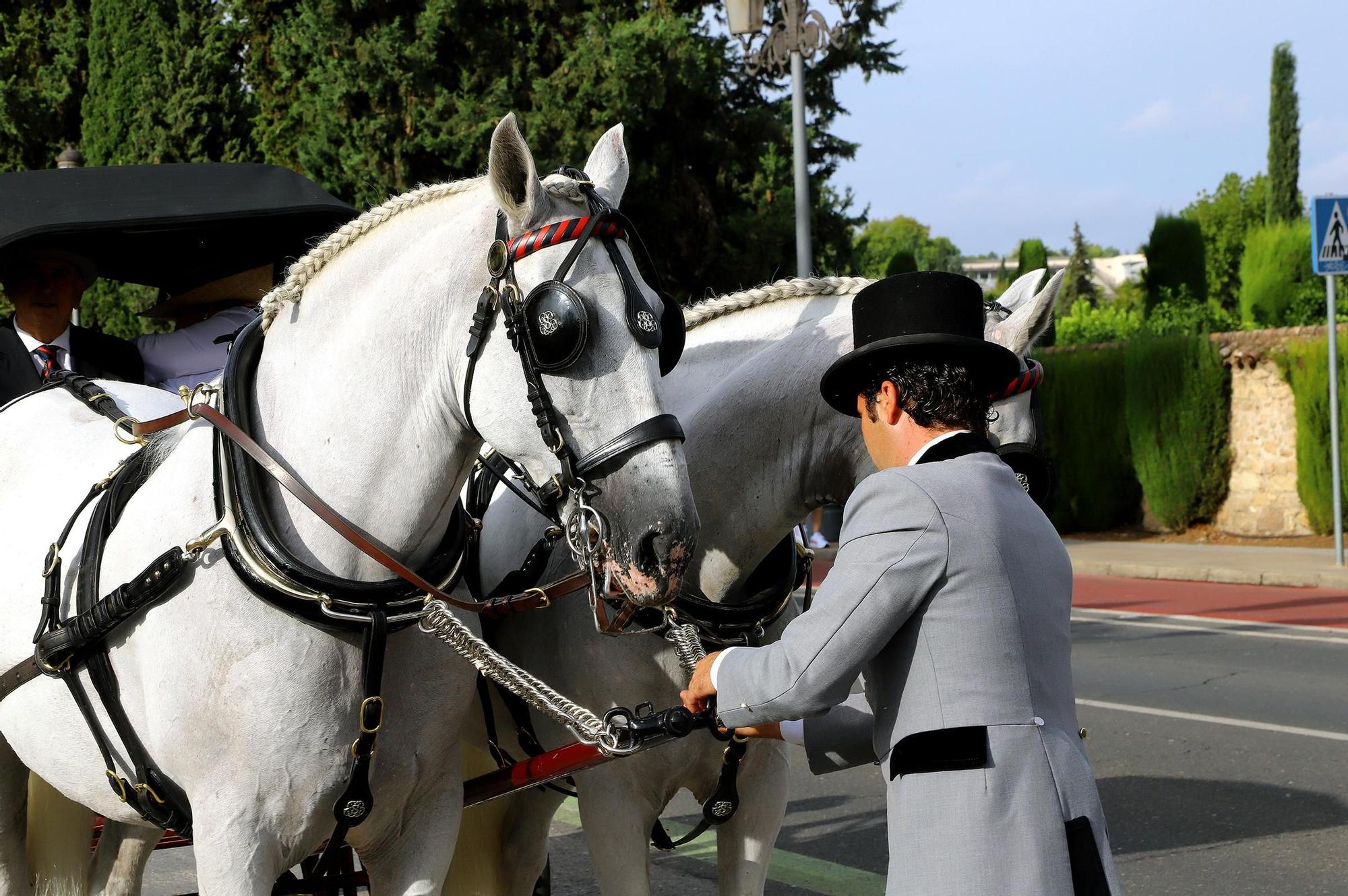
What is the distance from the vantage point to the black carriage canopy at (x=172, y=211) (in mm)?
3740

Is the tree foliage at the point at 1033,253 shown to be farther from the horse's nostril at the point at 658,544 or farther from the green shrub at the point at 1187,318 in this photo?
the horse's nostril at the point at 658,544

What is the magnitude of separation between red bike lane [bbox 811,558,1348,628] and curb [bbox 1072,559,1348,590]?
11 centimetres

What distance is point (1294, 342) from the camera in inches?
644

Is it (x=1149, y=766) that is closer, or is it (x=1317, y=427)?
(x=1149, y=766)

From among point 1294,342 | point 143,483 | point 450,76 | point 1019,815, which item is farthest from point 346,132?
point 1019,815

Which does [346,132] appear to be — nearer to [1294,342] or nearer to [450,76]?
[450,76]

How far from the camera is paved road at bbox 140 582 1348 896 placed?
4926mm

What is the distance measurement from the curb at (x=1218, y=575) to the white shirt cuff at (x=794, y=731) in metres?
10.5

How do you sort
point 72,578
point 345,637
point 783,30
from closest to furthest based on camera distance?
1. point 345,637
2. point 72,578
3. point 783,30

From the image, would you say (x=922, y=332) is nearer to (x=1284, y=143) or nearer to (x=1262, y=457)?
(x=1262, y=457)

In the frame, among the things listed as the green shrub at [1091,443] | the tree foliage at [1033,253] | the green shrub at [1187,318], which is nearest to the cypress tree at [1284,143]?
the tree foliage at [1033,253]

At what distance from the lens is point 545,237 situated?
2.44 m

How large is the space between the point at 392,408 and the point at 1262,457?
16409mm

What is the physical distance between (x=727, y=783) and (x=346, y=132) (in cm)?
1372
